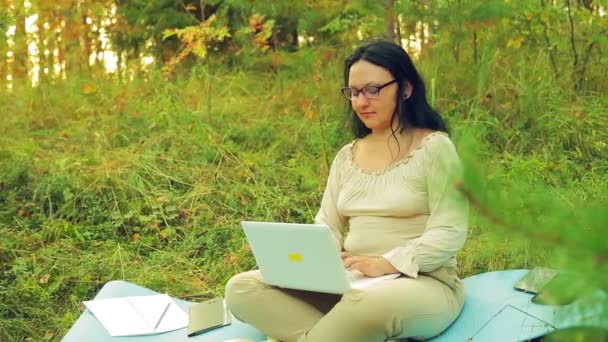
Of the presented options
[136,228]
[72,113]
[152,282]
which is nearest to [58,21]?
[72,113]

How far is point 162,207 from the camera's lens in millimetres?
4449

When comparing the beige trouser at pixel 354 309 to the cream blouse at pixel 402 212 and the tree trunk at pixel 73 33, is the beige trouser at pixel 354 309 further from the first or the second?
the tree trunk at pixel 73 33

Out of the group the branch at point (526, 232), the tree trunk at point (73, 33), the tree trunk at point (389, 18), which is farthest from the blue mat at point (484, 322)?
the tree trunk at point (73, 33)

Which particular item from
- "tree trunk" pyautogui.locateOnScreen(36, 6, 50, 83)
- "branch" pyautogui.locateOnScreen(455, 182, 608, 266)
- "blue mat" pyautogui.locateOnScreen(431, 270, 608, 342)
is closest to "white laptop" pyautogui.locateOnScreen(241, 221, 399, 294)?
"blue mat" pyautogui.locateOnScreen(431, 270, 608, 342)

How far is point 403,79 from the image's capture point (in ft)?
8.97

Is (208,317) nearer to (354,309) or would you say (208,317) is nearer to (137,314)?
(137,314)

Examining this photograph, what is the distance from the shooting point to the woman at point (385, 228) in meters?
2.44

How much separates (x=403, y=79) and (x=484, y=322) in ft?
2.46

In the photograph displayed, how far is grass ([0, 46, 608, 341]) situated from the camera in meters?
3.93

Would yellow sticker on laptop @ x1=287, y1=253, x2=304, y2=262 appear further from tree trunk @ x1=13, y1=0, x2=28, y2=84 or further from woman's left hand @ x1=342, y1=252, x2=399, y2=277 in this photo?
tree trunk @ x1=13, y1=0, x2=28, y2=84

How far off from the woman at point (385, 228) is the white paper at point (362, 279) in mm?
24

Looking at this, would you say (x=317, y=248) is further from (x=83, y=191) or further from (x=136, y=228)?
(x=83, y=191)

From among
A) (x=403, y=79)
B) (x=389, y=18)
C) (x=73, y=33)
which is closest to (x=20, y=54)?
(x=73, y=33)

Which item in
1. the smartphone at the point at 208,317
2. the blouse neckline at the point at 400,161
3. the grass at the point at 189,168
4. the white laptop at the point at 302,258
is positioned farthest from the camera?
the grass at the point at 189,168
